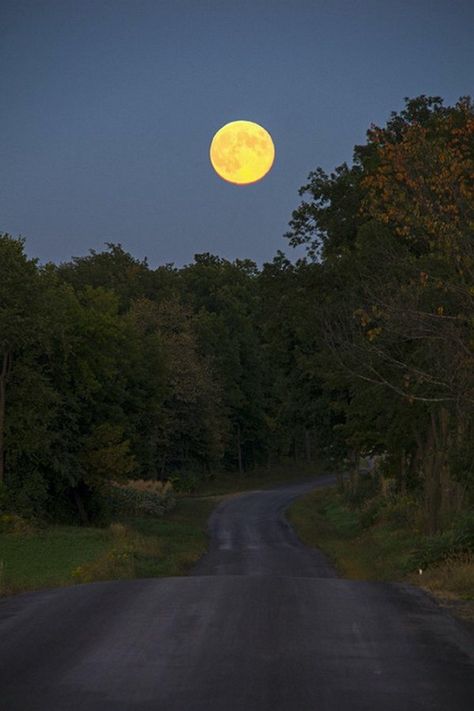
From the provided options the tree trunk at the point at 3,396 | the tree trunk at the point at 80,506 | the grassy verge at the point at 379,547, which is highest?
the tree trunk at the point at 3,396

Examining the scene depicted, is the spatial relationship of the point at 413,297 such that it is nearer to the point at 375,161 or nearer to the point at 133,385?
the point at 375,161

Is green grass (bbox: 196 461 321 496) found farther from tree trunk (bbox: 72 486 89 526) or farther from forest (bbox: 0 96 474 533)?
tree trunk (bbox: 72 486 89 526)

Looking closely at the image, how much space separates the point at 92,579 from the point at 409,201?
1249 cm

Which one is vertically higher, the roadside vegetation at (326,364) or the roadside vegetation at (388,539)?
the roadside vegetation at (326,364)

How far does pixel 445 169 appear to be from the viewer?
19375mm

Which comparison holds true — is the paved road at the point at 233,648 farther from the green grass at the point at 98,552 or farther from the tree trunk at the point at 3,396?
the tree trunk at the point at 3,396

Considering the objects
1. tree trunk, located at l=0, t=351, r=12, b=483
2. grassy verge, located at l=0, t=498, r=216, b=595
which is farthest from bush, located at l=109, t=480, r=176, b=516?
tree trunk, located at l=0, t=351, r=12, b=483

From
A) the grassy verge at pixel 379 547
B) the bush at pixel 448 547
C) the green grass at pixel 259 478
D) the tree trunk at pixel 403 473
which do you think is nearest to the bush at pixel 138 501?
the grassy verge at pixel 379 547

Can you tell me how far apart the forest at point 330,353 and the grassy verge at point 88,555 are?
4799 millimetres

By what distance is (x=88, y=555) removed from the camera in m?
34.2

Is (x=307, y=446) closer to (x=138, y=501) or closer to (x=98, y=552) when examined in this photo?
(x=138, y=501)

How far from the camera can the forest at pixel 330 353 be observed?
20250 millimetres

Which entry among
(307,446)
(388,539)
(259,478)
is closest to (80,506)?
(388,539)

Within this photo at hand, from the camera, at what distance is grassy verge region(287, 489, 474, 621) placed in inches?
764
